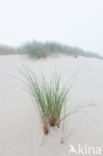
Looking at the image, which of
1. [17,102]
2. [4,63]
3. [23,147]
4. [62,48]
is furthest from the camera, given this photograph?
[62,48]

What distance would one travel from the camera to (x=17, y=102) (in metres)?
1.95

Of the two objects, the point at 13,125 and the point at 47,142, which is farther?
the point at 13,125

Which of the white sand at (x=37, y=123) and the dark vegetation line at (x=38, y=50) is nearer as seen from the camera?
the white sand at (x=37, y=123)

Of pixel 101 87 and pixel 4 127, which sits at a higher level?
pixel 4 127

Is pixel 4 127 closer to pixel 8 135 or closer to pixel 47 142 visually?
pixel 8 135

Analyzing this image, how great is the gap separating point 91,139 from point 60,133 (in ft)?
0.83

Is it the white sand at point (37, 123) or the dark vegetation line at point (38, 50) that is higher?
the white sand at point (37, 123)

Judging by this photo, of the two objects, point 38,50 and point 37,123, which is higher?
point 37,123

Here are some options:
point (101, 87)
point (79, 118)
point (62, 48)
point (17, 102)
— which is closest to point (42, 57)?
point (62, 48)

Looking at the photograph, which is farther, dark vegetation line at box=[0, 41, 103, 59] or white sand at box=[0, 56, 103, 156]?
dark vegetation line at box=[0, 41, 103, 59]

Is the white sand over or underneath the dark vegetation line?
over

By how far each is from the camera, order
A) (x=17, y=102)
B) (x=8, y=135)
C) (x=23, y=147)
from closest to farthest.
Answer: (x=23, y=147) < (x=8, y=135) < (x=17, y=102)

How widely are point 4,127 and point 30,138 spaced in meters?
0.28

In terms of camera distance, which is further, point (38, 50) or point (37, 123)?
point (38, 50)
